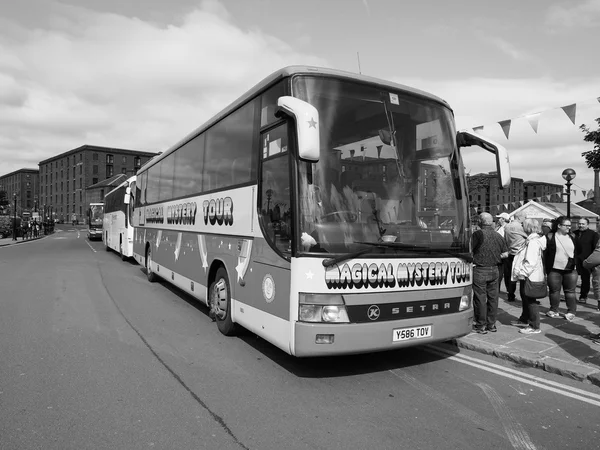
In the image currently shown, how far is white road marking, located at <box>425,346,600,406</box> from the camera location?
15.1 feet

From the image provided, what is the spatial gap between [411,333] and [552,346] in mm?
2560

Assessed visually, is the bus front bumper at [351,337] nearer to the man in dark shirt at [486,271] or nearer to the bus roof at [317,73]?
the man in dark shirt at [486,271]

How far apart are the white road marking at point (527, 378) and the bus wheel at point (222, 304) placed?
285 cm

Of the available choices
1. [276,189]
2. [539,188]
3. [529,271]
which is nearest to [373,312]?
[276,189]

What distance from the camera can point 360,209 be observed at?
4730 millimetres

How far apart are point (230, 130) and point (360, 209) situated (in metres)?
2.85

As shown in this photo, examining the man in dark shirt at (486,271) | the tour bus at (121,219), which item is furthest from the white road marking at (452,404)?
the tour bus at (121,219)

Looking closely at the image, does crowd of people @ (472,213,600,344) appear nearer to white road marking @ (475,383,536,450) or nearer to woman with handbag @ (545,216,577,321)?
woman with handbag @ (545,216,577,321)

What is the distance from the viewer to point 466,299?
554cm

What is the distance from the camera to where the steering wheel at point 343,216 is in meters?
4.57

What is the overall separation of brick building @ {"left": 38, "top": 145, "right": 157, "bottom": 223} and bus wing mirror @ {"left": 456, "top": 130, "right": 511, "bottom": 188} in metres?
103

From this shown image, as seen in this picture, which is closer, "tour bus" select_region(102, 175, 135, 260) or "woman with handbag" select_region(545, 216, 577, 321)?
"woman with handbag" select_region(545, 216, 577, 321)

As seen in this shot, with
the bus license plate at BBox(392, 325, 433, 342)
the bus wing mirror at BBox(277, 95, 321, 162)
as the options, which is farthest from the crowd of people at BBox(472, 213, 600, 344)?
the bus wing mirror at BBox(277, 95, 321, 162)

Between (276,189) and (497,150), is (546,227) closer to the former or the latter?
(497,150)
